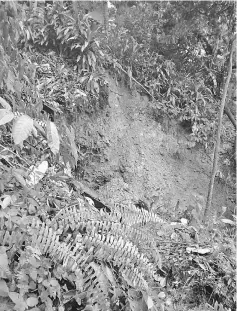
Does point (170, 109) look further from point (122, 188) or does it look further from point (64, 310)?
point (64, 310)

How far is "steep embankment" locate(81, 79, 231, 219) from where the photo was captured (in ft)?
18.4

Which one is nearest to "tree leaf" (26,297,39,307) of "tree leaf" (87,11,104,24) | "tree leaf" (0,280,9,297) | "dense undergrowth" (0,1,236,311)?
"dense undergrowth" (0,1,236,311)

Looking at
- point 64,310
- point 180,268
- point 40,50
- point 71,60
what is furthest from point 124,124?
point 64,310

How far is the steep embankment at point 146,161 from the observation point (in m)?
5.61

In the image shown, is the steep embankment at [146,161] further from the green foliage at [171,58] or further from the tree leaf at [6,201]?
the tree leaf at [6,201]

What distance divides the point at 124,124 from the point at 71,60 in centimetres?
148

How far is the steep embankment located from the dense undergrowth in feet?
1.10

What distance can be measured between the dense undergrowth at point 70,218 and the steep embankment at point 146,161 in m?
0.33

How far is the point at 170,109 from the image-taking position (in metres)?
6.46

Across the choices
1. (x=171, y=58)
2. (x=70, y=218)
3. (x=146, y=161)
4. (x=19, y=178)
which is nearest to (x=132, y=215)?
(x=70, y=218)

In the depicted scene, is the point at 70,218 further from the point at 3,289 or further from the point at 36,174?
the point at 3,289

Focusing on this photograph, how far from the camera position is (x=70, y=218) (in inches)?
89.3

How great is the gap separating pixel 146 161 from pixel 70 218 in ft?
12.8

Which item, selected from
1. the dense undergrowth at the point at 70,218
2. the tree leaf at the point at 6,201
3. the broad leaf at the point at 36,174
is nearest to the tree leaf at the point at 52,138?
the dense undergrowth at the point at 70,218
